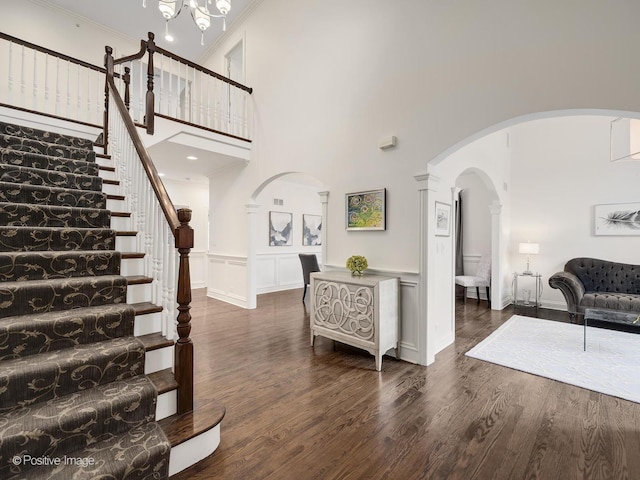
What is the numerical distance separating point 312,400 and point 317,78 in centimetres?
405

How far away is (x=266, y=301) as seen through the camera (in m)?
6.07

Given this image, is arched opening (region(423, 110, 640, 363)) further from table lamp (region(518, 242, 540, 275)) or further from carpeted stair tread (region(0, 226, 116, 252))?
carpeted stair tread (region(0, 226, 116, 252))

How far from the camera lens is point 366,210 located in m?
3.53

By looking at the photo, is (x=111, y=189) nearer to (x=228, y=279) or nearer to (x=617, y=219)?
(x=228, y=279)

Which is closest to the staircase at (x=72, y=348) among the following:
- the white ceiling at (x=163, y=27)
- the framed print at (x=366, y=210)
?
the framed print at (x=366, y=210)

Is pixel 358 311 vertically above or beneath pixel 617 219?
beneath

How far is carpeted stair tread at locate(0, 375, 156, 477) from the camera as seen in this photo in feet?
4.06

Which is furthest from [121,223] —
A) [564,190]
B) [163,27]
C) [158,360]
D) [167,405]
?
[564,190]

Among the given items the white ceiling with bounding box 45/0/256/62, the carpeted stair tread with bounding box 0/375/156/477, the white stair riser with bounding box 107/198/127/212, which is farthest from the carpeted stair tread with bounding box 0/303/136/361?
the white ceiling with bounding box 45/0/256/62

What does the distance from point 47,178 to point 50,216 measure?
68cm

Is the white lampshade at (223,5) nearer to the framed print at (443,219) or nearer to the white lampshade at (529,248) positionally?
the framed print at (443,219)

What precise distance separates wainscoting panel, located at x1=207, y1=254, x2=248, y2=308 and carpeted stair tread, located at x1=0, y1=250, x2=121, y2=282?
10.7 ft

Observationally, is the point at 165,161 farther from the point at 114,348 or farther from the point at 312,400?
the point at 312,400

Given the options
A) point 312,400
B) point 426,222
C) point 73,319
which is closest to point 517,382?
point 426,222
